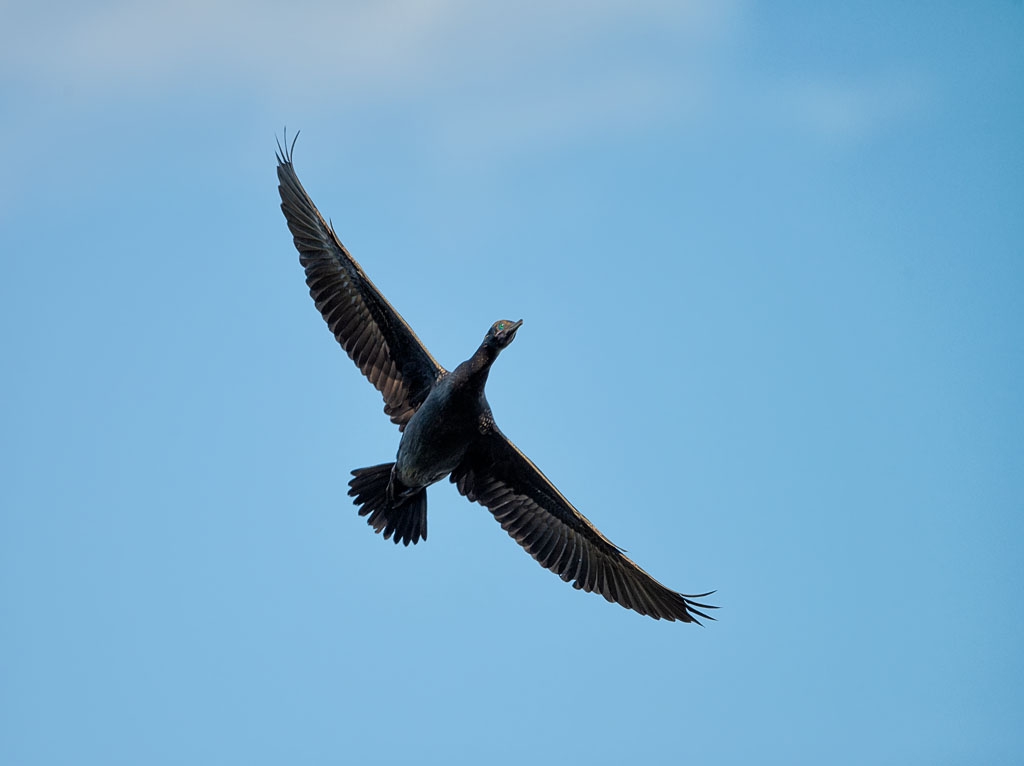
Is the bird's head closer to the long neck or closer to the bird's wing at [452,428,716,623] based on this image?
the long neck

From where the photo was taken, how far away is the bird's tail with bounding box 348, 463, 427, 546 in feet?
45.3

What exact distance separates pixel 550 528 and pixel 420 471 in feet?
5.80

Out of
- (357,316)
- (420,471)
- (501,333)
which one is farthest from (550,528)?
(357,316)

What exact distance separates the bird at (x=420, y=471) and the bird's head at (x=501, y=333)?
822 millimetres

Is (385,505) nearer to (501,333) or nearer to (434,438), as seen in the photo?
(434,438)

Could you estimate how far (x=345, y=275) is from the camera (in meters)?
14.0

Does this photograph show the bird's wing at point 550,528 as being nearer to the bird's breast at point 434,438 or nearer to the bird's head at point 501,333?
the bird's breast at point 434,438

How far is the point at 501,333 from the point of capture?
1286 centimetres

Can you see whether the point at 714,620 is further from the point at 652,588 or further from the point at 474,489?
the point at 474,489

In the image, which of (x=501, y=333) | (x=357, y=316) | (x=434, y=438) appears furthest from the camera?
(x=357, y=316)

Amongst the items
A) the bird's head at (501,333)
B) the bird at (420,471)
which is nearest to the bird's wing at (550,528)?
the bird at (420,471)

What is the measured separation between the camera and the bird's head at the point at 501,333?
1285 centimetres

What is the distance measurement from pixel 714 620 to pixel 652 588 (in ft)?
2.48

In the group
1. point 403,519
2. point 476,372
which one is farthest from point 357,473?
point 476,372
